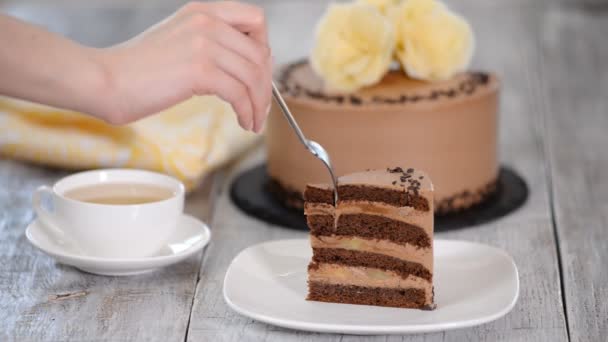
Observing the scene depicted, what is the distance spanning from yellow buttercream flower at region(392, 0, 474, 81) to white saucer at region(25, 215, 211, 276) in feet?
1.54

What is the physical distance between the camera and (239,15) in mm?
1377

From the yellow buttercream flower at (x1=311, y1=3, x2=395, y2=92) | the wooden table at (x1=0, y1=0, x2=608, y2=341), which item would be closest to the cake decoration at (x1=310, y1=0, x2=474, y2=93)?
the yellow buttercream flower at (x1=311, y1=3, x2=395, y2=92)

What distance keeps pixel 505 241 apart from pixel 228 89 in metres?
0.59

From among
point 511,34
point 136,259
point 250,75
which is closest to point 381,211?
point 250,75

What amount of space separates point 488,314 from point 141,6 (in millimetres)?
2200

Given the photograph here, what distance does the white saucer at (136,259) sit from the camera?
4.71 feet

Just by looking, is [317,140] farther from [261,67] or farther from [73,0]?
[73,0]

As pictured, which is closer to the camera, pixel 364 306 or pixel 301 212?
pixel 364 306

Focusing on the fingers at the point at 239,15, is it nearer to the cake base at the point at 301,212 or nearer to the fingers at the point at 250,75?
the fingers at the point at 250,75

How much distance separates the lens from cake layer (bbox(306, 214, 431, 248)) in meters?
1.35

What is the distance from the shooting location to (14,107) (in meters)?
1.91

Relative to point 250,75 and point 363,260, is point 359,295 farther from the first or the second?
point 250,75

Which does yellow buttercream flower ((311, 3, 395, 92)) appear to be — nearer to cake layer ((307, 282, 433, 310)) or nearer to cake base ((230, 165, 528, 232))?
cake base ((230, 165, 528, 232))

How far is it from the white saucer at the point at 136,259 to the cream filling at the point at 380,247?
0.70 ft
